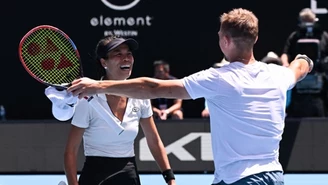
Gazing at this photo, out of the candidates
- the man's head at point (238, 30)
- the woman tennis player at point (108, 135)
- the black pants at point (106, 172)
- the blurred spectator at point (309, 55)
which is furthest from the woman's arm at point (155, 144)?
the blurred spectator at point (309, 55)

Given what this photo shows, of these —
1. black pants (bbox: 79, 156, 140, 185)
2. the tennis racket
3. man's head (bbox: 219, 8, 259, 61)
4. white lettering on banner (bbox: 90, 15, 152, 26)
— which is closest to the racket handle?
the tennis racket

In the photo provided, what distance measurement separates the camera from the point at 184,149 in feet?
36.0

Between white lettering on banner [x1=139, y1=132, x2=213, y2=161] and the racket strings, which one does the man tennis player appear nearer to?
the racket strings

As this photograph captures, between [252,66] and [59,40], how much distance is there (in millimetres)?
1658

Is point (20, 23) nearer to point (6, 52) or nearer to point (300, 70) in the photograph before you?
point (6, 52)

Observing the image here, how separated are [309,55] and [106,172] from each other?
6908 millimetres

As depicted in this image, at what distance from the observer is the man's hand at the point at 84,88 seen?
166 inches

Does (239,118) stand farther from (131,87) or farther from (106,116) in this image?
(106,116)

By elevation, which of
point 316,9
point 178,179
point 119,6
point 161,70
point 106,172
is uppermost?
point 119,6

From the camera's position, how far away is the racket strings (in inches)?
203

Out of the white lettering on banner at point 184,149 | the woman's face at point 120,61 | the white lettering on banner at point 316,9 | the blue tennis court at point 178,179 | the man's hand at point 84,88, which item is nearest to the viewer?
the man's hand at point 84,88

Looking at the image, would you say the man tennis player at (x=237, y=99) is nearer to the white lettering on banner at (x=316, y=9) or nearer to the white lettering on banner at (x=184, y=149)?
the white lettering on banner at (x=184, y=149)

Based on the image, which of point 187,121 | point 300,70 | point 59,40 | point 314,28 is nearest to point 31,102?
point 187,121

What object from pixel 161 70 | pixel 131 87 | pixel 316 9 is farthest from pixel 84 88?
pixel 316 9
